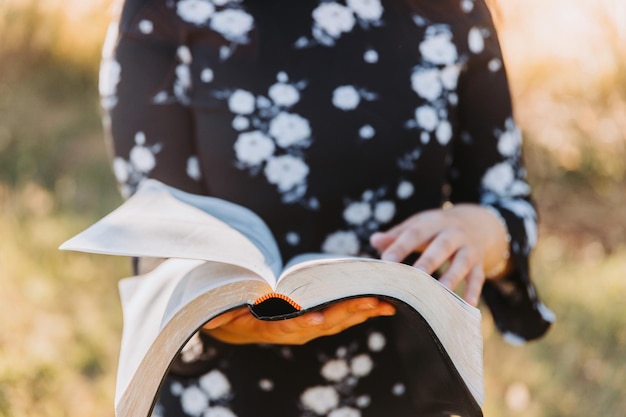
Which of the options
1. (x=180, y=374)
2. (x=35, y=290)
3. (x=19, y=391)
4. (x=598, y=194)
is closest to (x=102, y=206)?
(x=35, y=290)

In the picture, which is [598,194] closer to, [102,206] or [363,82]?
[102,206]

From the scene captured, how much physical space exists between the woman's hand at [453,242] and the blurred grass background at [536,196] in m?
0.30

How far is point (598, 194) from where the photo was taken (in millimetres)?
3186

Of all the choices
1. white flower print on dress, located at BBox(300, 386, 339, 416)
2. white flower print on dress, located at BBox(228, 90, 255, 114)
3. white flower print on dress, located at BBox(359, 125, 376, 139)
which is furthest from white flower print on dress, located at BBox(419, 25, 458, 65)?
white flower print on dress, located at BBox(300, 386, 339, 416)

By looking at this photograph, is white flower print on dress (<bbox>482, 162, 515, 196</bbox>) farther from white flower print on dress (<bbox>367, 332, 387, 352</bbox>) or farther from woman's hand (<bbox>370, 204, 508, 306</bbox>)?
white flower print on dress (<bbox>367, 332, 387, 352</bbox>)

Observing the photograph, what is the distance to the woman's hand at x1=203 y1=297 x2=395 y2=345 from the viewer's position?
0.72 meters

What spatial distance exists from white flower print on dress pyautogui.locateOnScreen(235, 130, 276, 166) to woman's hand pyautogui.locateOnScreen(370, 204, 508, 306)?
6.1 inches

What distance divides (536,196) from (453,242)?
2502mm

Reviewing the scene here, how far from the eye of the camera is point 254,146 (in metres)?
0.87

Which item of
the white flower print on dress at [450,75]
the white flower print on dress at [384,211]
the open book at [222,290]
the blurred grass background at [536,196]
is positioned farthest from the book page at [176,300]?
the blurred grass background at [536,196]

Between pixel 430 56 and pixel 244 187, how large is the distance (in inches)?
10.3

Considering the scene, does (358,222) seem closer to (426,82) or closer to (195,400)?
(426,82)

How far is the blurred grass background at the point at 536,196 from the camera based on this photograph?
2.10 m

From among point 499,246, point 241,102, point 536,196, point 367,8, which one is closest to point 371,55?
point 367,8
